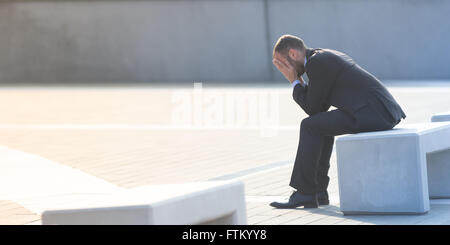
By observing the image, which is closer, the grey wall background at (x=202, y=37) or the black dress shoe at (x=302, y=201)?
the black dress shoe at (x=302, y=201)

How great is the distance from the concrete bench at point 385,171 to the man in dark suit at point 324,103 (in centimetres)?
23

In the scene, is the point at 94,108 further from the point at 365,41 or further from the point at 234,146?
the point at 365,41

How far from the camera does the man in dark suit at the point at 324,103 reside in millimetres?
6246

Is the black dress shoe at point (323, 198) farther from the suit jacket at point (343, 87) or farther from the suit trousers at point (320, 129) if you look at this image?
the suit jacket at point (343, 87)

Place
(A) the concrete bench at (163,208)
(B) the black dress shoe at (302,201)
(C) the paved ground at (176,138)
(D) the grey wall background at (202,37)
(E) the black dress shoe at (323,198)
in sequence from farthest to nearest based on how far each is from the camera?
(D) the grey wall background at (202,37) < (C) the paved ground at (176,138) < (E) the black dress shoe at (323,198) < (B) the black dress shoe at (302,201) < (A) the concrete bench at (163,208)

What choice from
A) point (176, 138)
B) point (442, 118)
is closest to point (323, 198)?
point (442, 118)

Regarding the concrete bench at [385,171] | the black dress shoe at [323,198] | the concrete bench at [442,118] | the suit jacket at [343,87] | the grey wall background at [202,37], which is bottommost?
the black dress shoe at [323,198]

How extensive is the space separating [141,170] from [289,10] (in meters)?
15.7

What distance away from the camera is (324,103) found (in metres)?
6.43

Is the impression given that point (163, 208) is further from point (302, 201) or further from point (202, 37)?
point (202, 37)

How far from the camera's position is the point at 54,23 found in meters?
26.3

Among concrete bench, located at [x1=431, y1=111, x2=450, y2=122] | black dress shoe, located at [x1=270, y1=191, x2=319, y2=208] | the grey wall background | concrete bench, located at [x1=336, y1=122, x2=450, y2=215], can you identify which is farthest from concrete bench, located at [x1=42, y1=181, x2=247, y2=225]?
the grey wall background

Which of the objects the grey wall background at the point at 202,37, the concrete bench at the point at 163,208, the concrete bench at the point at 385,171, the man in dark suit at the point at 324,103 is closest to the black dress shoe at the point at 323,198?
the man in dark suit at the point at 324,103
